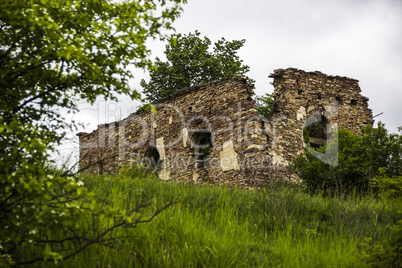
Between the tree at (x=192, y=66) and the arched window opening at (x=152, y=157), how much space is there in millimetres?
6038

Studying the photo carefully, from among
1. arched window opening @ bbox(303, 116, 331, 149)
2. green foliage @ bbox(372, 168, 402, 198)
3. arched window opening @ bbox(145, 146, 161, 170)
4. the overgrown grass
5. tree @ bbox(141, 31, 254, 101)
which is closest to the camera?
the overgrown grass

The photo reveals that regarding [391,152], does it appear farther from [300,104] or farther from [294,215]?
[294,215]

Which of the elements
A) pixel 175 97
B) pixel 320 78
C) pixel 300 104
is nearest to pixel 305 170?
pixel 300 104

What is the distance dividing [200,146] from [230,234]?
854 cm

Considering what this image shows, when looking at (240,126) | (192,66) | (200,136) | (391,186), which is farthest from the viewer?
(192,66)

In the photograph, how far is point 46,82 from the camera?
296cm

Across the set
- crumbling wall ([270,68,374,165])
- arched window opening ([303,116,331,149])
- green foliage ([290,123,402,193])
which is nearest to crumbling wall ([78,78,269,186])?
crumbling wall ([270,68,374,165])

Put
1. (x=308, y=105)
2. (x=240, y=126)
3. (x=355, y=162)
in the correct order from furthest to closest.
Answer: (x=308, y=105) < (x=240, y=126) < (x=355, y=162)

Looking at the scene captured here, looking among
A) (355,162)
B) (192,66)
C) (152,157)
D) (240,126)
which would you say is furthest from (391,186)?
(192,66)

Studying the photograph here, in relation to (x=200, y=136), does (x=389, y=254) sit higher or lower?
lower

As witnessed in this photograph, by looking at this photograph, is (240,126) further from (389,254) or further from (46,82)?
(46,82)

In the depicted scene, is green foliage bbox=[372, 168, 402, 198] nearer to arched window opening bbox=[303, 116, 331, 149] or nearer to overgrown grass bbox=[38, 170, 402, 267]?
overgrown grass bbox=[38, 170, 402, 267]

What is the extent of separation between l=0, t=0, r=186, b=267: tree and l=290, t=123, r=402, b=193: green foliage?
23.6 feet

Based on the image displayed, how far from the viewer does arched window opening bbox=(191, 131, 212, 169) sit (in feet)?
40.4
